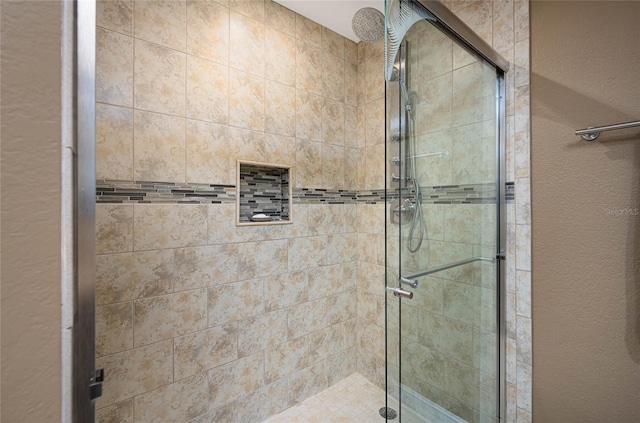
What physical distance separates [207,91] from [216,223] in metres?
0.76

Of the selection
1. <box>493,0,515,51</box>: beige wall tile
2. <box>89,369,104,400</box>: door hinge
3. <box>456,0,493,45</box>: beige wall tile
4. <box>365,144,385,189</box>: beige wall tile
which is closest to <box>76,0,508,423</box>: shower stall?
<box>493,0,515,51</box>: beige wall tile

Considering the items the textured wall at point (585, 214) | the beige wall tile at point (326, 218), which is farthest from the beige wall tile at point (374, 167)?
the textured wall at point (585, 214)

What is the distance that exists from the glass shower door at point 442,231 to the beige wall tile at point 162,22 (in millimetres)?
1207

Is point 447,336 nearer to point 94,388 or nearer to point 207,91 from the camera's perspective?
point 94,388

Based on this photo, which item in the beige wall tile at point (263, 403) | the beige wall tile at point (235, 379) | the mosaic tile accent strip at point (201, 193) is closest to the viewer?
the mosaic tile accent strip at point (201, 193)

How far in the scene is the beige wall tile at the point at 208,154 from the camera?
1.55 m

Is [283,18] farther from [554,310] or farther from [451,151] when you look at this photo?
[554,310]

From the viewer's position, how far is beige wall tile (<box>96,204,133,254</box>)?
1295 mm

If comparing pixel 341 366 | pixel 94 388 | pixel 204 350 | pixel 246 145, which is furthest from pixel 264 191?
pixel 94 388

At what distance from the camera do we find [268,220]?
1890mm

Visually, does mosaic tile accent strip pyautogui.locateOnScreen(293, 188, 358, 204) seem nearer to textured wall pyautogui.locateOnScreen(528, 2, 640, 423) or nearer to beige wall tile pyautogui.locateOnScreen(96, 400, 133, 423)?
textured wall pyautogui.locateOnScreen(528, 2, 640, 423)

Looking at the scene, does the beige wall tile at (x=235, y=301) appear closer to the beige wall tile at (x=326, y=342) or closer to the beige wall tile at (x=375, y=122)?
the beige wall tile at (x=326, y=342)

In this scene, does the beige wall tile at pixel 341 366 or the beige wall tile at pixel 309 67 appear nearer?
the beige wall tile at pixel 309 67

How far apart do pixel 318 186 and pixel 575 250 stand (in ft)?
4.91
